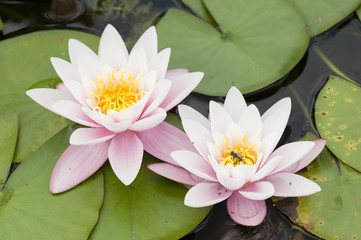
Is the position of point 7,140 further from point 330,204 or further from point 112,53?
point 330,204

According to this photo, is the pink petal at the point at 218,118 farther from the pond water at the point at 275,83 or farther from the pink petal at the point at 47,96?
the pink petal at the point at 47,96

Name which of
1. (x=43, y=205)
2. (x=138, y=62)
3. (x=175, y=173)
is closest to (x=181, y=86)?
(x=138, y=62)

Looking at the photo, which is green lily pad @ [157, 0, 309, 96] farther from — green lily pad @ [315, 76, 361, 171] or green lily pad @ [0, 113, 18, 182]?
green lily pad @ [0, 113, 18, 182]

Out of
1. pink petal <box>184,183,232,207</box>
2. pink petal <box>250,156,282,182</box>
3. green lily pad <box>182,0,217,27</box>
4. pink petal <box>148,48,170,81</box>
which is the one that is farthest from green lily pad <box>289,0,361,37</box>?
pink petal <box>184,183,232,207</box>

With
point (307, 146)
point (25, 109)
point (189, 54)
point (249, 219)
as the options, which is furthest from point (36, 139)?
point (307, 146)

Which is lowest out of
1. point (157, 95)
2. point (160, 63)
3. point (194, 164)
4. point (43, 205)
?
point (43, 205)

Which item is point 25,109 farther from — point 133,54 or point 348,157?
point 348,157

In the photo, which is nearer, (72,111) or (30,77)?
(72,111)

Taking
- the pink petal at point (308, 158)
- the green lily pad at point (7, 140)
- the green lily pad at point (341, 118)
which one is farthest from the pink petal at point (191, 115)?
the green lily pad at point (7, 140)
